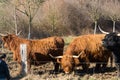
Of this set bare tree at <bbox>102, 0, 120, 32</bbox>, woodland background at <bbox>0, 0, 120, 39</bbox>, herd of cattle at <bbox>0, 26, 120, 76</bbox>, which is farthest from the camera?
bare tree at <bbox>102, 0, 120, 32</bbox>

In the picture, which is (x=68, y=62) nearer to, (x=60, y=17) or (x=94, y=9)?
(x=94, y=9)

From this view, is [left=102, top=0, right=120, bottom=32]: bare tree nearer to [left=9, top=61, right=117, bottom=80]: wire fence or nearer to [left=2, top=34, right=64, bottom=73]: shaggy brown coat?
[left=9, top=61, right=117, bottom=80]: wire fence

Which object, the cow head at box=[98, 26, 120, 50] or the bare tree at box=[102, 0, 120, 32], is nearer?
the cow head at box=[98, 26, 120, 50]

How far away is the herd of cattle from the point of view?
12.9 m

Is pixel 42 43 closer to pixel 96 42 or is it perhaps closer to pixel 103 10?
pixel 96 42

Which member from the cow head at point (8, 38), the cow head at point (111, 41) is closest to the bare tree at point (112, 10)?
the cow head at point (8, 38)

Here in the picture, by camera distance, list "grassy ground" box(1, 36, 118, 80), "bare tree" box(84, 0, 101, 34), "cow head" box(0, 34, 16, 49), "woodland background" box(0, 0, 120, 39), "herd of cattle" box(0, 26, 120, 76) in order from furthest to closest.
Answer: "bare tree" box(84, 0, 101, 34), "woodland background" box(0, 0, 120, 39), "cow head" box(0, 34, 16, 49), "herd of cattle" box(0, 26, 120, 76), "grassy ground" box(1, 36, 118, 80)

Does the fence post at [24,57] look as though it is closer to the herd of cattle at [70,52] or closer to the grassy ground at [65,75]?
the grassy ground at [65,75]

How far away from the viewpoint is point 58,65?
13.6 m

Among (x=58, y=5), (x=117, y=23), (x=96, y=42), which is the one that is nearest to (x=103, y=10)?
(x=117, y=23)

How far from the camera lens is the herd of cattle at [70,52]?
12.9 metres

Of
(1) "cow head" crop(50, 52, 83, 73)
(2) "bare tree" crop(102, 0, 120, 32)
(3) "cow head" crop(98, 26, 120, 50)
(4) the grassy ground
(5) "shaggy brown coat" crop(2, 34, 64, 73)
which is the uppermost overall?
(2) "bare tree" crop(102, 0, 120, 32)

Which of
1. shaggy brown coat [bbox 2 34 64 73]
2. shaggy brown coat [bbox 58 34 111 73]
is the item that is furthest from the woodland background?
shaggy brown coat [bbox 58 34 111 73]

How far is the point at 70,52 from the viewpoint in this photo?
13.1 m
